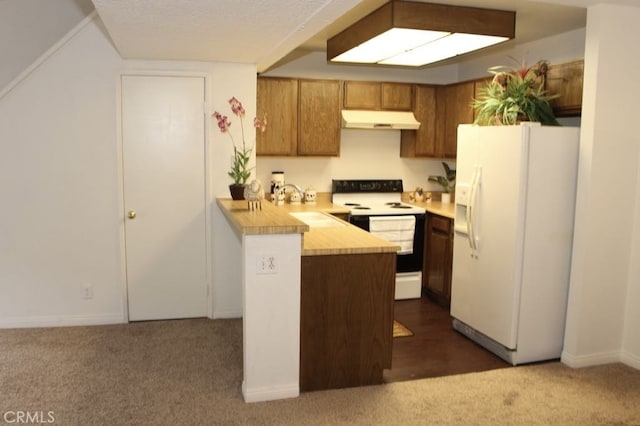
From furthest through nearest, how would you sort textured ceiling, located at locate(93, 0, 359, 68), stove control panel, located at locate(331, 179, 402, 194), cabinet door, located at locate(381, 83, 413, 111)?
stove control panel, located at locate(331, 179, 402, 194) < cabinet door, located at locate(381, 83, 413, 111) < textured ceiling, located at locate(93, 0, 359, 68)

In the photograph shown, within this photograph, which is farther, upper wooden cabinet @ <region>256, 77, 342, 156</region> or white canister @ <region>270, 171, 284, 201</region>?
white canister @ <region>270, 171, 284, 201</region>

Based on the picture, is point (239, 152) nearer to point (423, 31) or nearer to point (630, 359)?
point (423, 31)

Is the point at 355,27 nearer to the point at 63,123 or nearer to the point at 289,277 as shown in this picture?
Result: the point at 289,277

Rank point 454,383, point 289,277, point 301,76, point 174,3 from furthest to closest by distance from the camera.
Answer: point 301,76
point 454,383
point 289,277
point 174,3

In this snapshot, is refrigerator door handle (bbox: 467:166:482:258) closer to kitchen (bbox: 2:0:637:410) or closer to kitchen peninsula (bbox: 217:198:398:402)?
kitchen (bbox: 2:0:637:410)

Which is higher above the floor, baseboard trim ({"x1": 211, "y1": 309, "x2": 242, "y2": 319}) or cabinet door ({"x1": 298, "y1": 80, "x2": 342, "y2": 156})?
cabinet door ({"x1": 298, "y1": 80, "x2": 342, "y2": 156})

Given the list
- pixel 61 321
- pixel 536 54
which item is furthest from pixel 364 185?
pixel 61 321

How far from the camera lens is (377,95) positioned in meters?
5.60

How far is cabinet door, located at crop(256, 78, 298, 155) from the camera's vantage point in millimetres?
5281

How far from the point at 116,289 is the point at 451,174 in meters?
3.66


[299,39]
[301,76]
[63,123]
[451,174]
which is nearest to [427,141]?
[451,174]

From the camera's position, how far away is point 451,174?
5.93 meters

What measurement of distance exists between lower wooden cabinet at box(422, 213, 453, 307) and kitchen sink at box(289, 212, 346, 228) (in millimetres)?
1153

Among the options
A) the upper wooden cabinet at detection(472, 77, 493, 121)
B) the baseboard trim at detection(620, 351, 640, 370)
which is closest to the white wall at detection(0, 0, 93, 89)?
the upper wooden cabinet at detection(472, 77, 493, 121)
